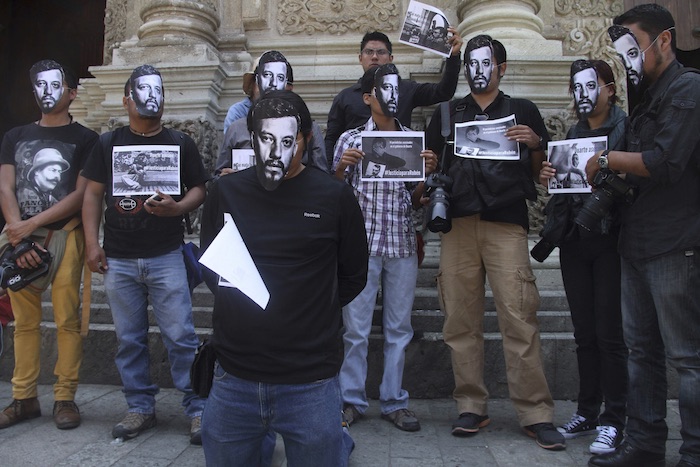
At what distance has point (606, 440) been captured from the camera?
127 inches

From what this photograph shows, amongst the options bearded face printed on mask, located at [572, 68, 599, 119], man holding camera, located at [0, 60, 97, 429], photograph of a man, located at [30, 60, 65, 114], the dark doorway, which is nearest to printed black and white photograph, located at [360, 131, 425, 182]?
bearded face printed on mask, located at [572, 68, 599, 119]

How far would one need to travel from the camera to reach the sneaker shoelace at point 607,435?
3.22 metres

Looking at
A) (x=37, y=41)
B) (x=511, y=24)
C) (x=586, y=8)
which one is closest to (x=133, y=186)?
(x=511, y=24)

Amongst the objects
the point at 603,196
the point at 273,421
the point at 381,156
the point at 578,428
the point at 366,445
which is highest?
the point at 381,156

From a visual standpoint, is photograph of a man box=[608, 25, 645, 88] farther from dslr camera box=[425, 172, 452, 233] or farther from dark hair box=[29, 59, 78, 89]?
dark hair box=[29, 59, 78, 89]

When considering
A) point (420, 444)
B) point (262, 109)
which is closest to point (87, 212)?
point (262, 109)

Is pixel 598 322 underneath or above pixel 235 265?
underneath

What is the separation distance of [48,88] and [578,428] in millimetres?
3912

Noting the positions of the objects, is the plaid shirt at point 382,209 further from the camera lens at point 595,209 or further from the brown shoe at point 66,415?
the brown shoe at point 66,415

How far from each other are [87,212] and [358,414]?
6.84 ft

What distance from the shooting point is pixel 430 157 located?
3.62 metres

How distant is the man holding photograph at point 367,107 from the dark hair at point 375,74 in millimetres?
145

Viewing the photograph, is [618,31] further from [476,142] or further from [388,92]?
[388,92]

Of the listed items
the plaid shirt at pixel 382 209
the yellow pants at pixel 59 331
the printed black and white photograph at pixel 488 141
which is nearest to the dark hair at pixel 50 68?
the yellow pants at pixel 59 331
